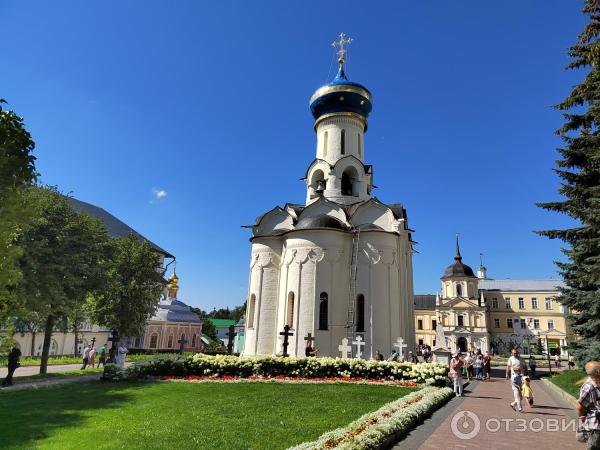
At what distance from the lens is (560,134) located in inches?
551

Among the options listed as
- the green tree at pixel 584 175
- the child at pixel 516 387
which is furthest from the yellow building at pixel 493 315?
the child at pixel 516 387

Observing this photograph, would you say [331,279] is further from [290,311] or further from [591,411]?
[591,411]

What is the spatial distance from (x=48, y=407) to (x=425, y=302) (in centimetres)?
5471

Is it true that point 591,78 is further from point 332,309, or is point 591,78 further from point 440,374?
point 332,309

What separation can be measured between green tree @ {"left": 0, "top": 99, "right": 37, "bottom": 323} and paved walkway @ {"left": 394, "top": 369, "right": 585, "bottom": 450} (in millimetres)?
10720

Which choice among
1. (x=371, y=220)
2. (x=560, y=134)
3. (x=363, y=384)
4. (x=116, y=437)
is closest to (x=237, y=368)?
(x=363, y=384)

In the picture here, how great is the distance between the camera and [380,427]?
658cm

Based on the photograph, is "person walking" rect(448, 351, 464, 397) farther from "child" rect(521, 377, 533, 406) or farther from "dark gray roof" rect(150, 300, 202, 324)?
"dark gray roof" rect(150, 300, 202, 324)

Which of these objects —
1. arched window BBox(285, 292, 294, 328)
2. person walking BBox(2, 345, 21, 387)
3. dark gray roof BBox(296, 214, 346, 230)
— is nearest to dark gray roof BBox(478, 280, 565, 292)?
dark gray roof BBox(296, 214, 346, 230)

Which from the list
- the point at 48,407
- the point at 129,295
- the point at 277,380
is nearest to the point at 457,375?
the point at 277,380

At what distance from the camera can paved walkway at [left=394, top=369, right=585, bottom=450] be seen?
6707 mm

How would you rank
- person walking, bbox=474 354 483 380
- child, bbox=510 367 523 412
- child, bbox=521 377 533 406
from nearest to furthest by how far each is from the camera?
child, bbox=510 367 523 412 → child, bbox=521 377 533 406 → person walking, bbox=474 354 483 380

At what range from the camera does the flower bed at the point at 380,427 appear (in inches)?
229

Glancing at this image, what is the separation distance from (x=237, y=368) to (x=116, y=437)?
8.60 m
